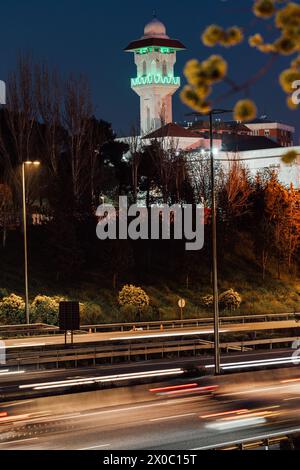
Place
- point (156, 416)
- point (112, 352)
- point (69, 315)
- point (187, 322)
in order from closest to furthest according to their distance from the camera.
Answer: point (156, 416), point (112, 352), point (69, 315), point (187, 322)

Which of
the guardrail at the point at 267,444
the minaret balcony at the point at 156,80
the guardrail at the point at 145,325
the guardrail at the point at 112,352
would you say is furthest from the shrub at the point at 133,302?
the minaret balcony at the point at 156,80

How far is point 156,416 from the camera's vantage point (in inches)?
800

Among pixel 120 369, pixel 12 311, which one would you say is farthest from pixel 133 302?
pixel 120 369

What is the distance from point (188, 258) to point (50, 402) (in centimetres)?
3556

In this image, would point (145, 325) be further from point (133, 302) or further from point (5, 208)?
point (5, 208)

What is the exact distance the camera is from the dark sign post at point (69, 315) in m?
34.4

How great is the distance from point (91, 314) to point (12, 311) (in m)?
4.29

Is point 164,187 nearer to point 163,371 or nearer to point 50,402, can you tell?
point 163,371

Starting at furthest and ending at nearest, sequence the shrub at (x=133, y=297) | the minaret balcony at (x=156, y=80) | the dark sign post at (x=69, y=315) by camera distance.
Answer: the minaret balcony at (x=156, y=80), the shrub at (x=133, y=297), the dark sign post at (x=69, y=315)

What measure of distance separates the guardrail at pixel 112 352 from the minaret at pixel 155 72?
86046mm

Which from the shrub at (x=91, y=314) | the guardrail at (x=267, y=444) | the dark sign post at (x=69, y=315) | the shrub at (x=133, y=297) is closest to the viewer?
the guardrail at (x=267, y=444)

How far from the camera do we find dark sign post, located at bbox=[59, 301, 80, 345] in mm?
34375

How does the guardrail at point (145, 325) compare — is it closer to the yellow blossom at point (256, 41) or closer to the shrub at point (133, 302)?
the shrub at point (133, 302)
